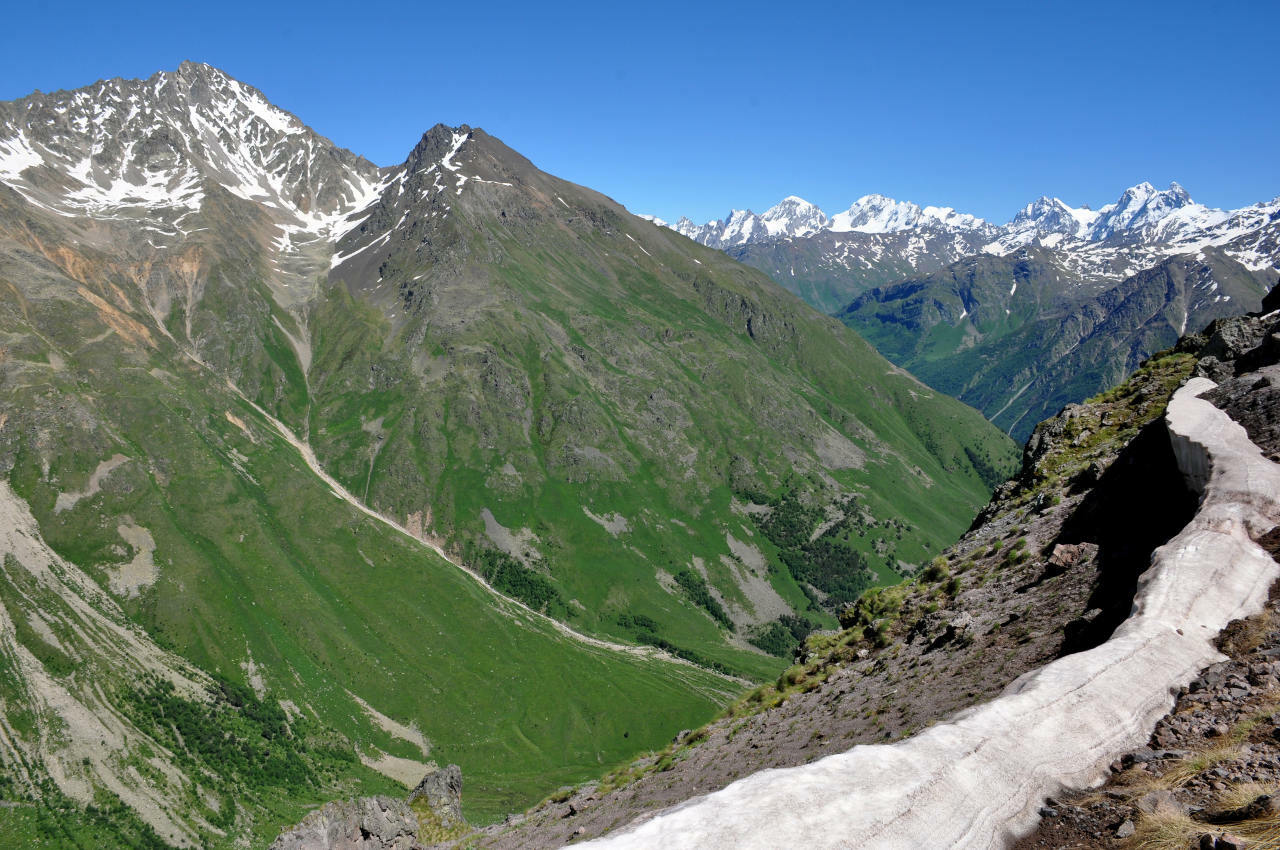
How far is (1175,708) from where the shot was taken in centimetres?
1371

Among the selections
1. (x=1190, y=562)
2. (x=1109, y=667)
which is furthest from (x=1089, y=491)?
(x=1109, y=667)

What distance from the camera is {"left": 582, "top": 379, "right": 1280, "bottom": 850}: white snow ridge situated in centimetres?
1155

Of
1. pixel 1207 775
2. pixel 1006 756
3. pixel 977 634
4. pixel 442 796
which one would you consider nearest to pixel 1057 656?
pixel 977 634

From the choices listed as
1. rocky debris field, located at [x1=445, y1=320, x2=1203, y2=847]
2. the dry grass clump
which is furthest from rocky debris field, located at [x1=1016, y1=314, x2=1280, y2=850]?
rocky debris field, located at [x1=445, y1=320, x2=1203, y2=847]

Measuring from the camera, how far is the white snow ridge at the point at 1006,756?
1155 centimetres

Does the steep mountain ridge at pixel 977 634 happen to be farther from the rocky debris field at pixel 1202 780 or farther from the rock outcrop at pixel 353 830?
the rock outcrop at pixel 353 830

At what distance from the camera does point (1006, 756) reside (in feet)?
42.0

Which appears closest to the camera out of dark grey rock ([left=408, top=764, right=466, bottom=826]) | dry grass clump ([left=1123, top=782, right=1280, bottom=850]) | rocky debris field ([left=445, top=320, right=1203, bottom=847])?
dry grass clump ([left=1123, top=782, right=1280, bottom=850])

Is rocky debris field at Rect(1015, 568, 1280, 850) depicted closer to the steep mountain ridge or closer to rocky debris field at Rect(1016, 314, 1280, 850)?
rocky debris field at Rect(1016, 314, 1280, 850)

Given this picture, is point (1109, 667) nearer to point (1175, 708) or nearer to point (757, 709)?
point (1175, 708)

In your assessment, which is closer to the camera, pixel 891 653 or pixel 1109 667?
pixel 1109 667

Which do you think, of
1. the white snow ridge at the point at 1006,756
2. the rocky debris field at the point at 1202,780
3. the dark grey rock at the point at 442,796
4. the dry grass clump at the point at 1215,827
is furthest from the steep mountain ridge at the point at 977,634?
the dark grey rock at the point at 442,796

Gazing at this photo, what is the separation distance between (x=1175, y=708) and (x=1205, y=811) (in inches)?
159

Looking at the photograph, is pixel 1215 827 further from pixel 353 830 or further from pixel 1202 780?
pixel 353 830
